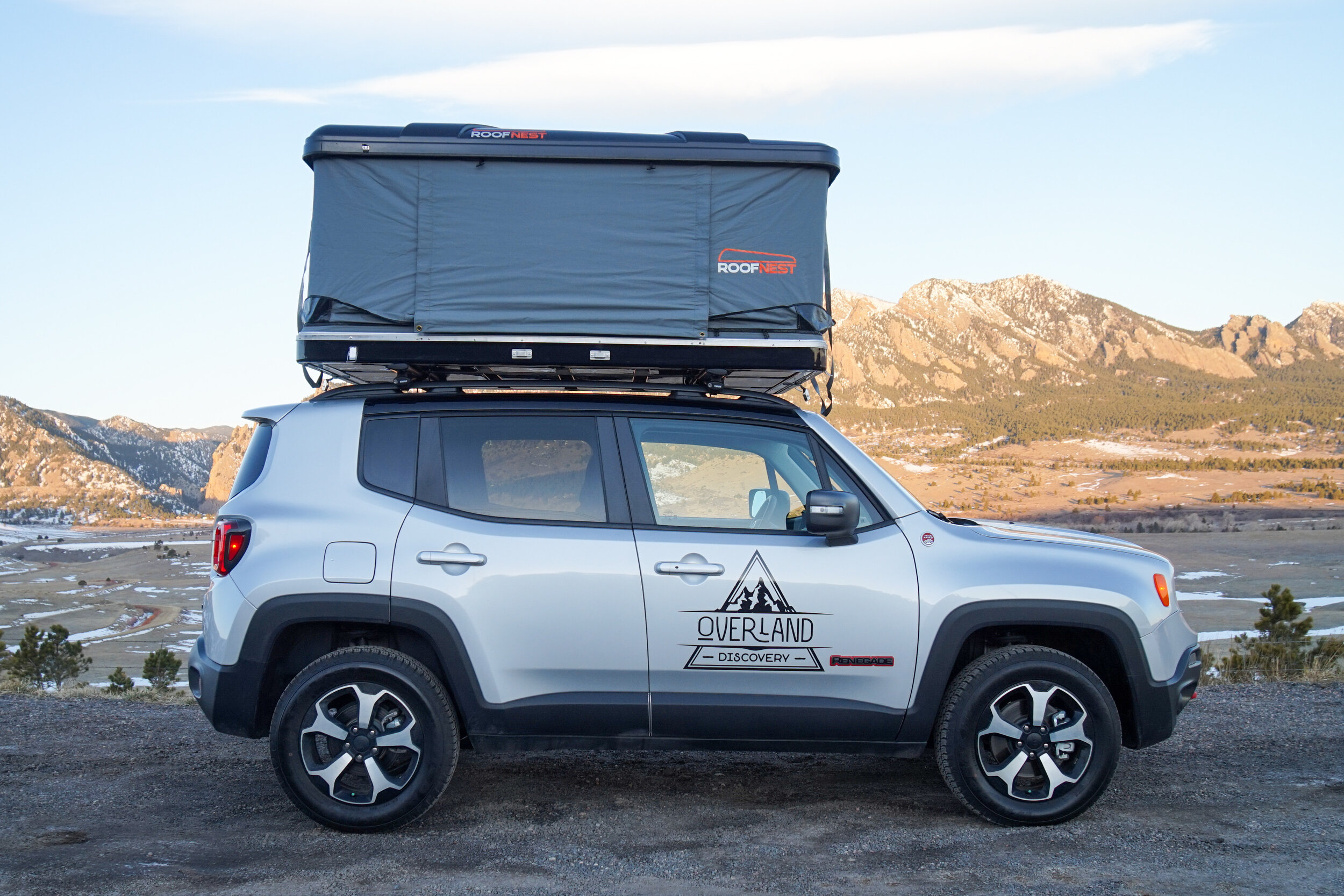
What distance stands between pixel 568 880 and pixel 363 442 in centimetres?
210

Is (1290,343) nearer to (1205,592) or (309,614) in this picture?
(1205,592)

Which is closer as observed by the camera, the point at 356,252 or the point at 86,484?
the point at 356,252

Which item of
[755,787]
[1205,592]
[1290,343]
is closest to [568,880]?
[755,787]

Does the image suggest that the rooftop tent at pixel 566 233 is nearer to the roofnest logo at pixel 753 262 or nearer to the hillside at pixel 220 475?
the roofnest logo at pixel 753 262

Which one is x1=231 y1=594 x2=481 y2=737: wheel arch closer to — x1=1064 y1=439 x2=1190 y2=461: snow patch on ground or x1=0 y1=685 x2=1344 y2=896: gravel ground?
x1=0 y1=685 x2=1344 y2=896: gravel ground

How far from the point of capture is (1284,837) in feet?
14.3

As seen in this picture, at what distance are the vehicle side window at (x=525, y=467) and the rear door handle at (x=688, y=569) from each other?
35 centimetres

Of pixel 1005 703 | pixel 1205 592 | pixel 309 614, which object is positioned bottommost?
pixel 1205 592

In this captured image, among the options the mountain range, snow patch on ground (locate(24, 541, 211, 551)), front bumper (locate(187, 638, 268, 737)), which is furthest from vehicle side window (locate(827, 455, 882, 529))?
snow patch on ground (locate(24, 541, 211, 551))

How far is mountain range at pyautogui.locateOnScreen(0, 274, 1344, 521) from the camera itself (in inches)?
3794

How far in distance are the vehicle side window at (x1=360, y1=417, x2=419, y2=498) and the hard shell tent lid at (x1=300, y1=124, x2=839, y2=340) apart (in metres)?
0.43

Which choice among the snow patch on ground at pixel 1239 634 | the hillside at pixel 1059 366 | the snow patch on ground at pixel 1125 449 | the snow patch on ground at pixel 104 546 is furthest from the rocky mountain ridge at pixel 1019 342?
the snow patch on ground at pixel 104 546

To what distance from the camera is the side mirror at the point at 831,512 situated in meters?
4.32

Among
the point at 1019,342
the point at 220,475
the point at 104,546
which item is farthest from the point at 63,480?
the point at 1019,342
